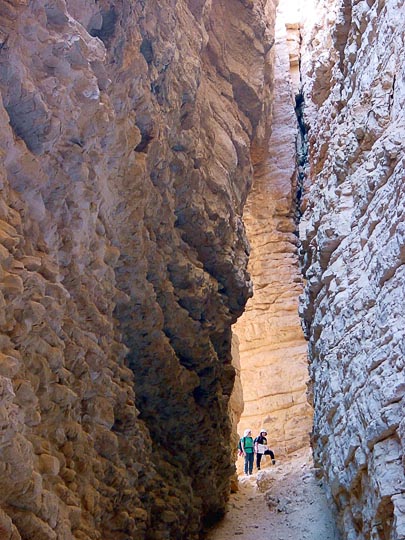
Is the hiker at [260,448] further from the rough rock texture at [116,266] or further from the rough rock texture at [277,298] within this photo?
the rough rock texture at [116,266]

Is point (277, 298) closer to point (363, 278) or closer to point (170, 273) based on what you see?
point (170, 273)

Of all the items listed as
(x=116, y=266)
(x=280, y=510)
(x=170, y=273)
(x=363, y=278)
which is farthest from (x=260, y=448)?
(x=116, y=266)

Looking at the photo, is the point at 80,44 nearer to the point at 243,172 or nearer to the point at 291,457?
the point at 243,172

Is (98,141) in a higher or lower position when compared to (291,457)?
higher

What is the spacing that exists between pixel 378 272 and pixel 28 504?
403cm

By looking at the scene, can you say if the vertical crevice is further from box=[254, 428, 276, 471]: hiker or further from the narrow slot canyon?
box=[254, 428, 276, 471]: hiker

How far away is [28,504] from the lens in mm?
4375

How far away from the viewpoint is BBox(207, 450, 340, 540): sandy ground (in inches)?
384

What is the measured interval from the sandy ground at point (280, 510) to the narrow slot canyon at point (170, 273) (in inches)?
1.9

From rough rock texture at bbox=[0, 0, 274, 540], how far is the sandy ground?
44cm

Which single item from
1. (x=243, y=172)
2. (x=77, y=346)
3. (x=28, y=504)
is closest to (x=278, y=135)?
(x=243, y=172)

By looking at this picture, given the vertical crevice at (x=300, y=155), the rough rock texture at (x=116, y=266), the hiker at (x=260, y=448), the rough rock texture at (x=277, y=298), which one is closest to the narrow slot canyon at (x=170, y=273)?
the rough rock texture at (x=116, y=266)

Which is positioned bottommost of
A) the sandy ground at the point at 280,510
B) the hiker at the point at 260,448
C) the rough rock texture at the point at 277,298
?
the sandy ground at the point at 280,510

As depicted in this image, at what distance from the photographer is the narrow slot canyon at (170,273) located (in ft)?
15.8
